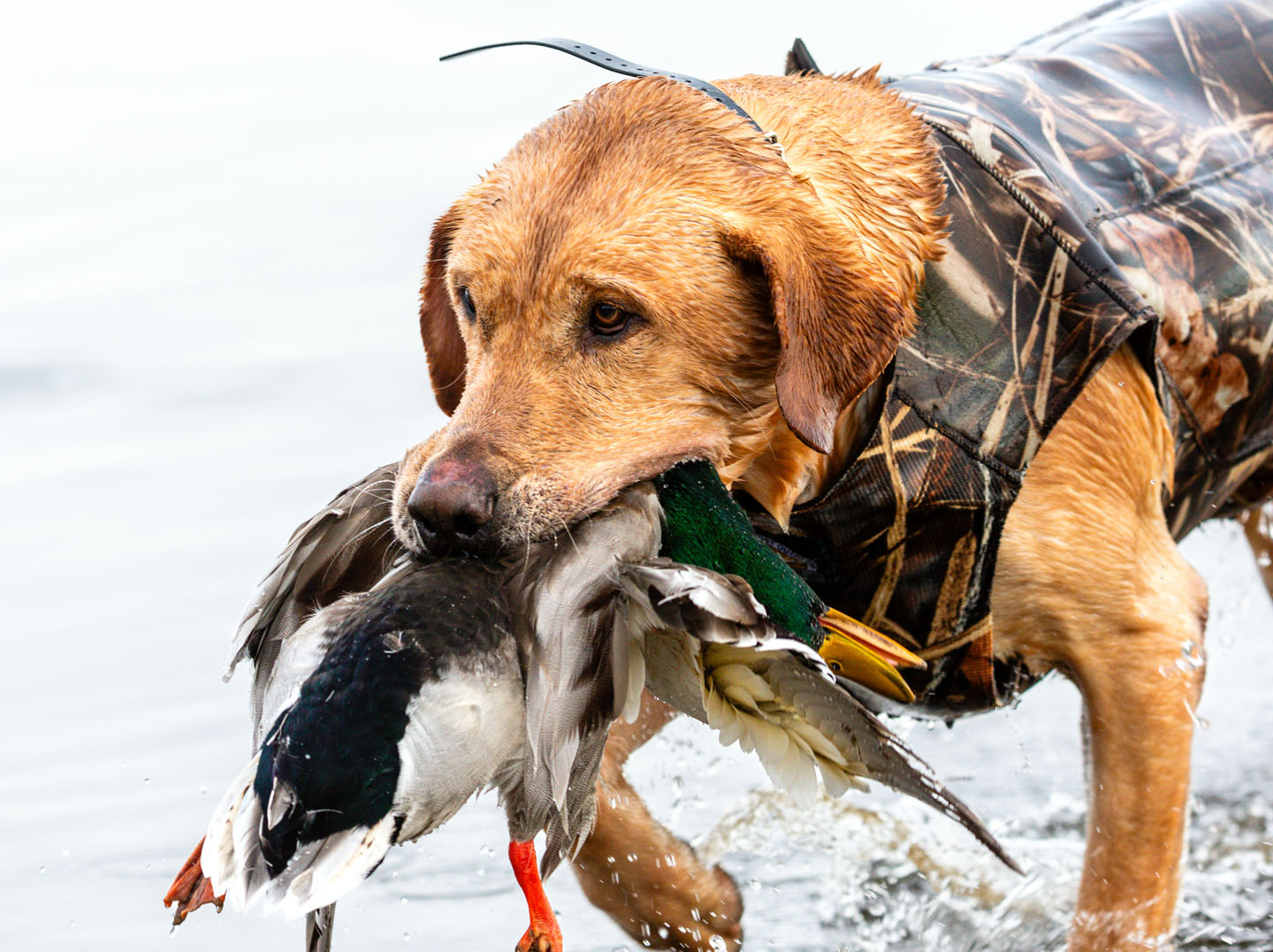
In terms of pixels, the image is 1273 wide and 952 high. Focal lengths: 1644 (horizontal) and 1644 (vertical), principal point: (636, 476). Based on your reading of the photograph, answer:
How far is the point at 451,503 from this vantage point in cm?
232

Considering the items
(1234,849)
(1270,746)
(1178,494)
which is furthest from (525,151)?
(1270,746)

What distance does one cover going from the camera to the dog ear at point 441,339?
314 centimetres

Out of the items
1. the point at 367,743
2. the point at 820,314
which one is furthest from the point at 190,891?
the point at 820,314

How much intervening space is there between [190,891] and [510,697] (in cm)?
55

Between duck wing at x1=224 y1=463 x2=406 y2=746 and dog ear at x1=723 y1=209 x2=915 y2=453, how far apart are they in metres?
0.66

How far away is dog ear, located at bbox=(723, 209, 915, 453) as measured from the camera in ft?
8.44

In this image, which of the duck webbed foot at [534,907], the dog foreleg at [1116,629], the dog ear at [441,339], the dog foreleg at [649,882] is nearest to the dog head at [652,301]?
the dog ear at [441,339]

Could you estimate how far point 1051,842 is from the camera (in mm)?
4516

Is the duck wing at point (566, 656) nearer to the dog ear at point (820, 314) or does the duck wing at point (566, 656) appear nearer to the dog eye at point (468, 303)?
the dog ear at point (820, 314)

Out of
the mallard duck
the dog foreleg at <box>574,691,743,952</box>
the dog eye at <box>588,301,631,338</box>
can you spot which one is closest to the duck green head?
the mallard duck

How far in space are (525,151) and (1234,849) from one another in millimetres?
2897

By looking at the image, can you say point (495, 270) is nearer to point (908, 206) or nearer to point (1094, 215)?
point (908, 206)

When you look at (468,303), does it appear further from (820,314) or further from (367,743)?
(367,743)

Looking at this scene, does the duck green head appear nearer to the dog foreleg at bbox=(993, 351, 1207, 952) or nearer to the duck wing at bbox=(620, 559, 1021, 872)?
the duck wing at bbox=(620, 559, 1021, 872)
